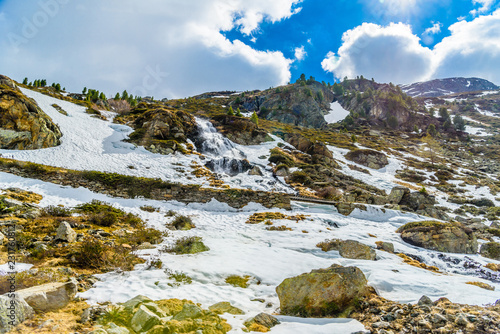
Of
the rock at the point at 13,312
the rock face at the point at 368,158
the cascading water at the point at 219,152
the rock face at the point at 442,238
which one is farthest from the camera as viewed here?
the rock face at the point at 368,158

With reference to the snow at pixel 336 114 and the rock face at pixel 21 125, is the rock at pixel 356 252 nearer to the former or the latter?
the rock face at pixel 21 125

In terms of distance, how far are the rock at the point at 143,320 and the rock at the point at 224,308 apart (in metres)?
1.36

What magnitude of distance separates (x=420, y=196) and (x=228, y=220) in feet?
70.6

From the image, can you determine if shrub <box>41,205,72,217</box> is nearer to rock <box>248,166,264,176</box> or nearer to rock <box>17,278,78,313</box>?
rock <box>17,278,78,313</box>

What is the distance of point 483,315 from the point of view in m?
3.87

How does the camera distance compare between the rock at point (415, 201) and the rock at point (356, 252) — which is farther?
the rock at point (415, 201)

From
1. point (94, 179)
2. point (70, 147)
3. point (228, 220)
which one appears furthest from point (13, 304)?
point (70, 147)

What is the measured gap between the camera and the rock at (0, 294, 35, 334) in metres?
3.39

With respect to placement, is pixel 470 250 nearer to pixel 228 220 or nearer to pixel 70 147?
pixel 228 220

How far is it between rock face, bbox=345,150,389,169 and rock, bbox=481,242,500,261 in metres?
36.6

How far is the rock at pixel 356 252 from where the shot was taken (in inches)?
370

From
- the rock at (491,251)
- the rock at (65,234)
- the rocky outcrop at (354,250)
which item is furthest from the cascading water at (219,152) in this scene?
the rock at (491,251)

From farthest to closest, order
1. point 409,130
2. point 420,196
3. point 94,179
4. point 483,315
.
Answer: point 409,130, point 420,196, point 94,179, point 483,315

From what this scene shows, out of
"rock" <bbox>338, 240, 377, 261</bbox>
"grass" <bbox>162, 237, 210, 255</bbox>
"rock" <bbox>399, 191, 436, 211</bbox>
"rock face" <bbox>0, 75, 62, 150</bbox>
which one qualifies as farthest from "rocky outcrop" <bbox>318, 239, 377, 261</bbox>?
"rock face" <bbox>0, 75, 62, 150</bbox>
